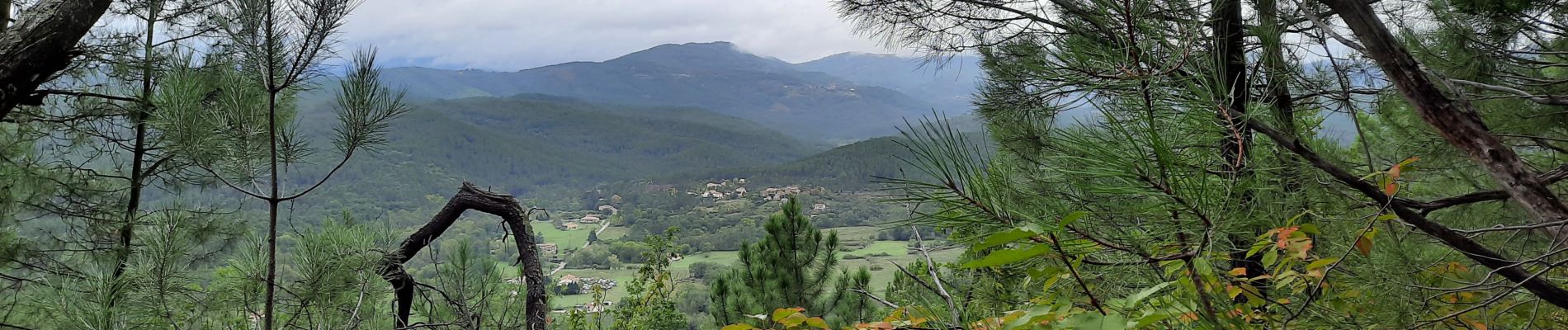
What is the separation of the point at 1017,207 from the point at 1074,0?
17.2 inches

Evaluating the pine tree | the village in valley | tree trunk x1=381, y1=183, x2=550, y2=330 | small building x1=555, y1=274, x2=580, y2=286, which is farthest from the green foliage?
the village in valley

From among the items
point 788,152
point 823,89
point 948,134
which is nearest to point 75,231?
point 948,134

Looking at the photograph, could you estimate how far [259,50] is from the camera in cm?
186

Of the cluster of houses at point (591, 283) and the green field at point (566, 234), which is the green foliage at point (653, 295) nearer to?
the cluster of houses at point (591, 283)

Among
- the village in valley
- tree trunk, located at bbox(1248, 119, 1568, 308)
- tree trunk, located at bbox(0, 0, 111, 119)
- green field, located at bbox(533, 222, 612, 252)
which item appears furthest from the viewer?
green field, located at bbox(533, 222, 612, 252)

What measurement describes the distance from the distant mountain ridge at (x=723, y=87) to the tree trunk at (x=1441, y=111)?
120m

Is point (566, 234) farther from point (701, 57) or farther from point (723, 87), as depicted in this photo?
point (701, 57)

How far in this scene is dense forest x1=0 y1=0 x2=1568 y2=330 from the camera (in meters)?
0.77

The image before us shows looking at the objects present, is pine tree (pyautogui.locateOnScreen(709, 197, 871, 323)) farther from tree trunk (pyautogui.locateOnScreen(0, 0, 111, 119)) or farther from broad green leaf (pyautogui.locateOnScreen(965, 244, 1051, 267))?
broad green leaf (pyautogui.locateOnScreen(965, 244, 1051, 267))

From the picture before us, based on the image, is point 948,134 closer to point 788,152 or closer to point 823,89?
point 788,152

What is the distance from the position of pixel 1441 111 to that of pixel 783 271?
18.1 feet

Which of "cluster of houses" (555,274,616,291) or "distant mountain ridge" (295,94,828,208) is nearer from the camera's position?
"cluster of houses" (555,274,616,291)

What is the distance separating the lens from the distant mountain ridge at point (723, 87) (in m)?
138

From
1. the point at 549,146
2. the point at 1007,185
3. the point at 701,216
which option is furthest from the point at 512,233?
the point at 549,146
